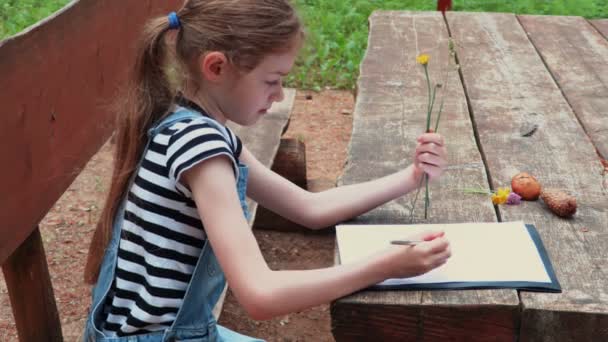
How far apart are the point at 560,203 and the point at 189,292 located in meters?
0.82

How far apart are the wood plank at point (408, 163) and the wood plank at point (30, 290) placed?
84 centimetres

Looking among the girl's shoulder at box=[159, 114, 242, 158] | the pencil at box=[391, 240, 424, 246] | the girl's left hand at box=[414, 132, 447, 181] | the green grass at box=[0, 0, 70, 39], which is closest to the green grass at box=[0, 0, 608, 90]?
the green grass at box=[0, 0, 70, 39]

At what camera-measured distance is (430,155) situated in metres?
1.89

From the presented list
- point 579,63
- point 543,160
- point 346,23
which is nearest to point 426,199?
point 543,160

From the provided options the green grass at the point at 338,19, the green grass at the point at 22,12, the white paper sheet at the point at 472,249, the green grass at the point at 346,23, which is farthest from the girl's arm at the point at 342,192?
the green grass at the point at 22,12

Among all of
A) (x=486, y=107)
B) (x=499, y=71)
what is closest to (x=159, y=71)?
(x=486, y=107)

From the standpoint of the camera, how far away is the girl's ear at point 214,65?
167 cm

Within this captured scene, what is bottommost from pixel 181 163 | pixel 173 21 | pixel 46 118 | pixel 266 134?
pixel 266 134

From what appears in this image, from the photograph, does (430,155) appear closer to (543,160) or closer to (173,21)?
(543,160)

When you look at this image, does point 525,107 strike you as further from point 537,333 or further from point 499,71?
point 537,333

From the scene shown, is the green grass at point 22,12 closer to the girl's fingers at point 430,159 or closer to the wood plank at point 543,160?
the wood plank at point 543,160

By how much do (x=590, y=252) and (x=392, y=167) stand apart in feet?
2.01

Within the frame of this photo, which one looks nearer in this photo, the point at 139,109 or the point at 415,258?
the point at 415,258

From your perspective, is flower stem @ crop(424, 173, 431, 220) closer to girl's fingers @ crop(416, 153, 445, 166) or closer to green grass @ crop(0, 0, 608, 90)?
girl's fingers @ crop(416, 153, 445, 166)
